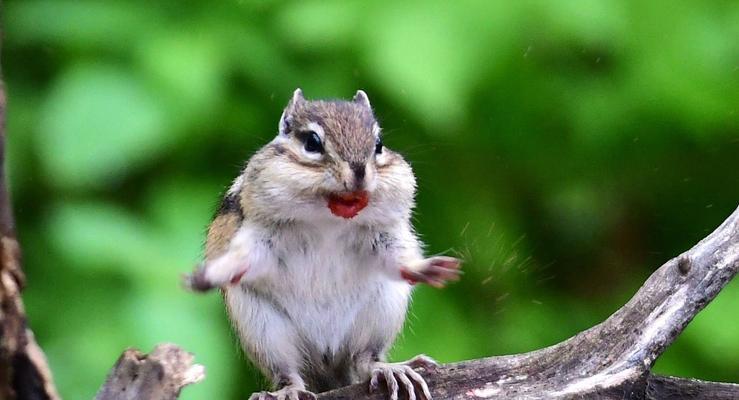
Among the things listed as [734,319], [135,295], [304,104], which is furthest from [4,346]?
[734,319]

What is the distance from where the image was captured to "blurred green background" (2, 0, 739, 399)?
2.55 m

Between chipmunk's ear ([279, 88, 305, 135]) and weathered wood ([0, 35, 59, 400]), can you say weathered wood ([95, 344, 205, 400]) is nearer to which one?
weathered wood ([0, 35, 59, 400])

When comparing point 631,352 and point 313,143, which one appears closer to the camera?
point 631,352

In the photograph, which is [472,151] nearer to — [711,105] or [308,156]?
[711,105]

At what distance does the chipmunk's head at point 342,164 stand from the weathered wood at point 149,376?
1.41ft

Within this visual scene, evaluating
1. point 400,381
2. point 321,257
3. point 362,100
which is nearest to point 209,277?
point 321,257

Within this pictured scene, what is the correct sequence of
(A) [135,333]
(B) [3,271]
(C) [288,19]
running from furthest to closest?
(C) [288,19]
(A) [135,333]
(B) [3,271]

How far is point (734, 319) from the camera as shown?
2.80 meters

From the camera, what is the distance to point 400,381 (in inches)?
78.8

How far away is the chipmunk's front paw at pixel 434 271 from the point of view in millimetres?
2021

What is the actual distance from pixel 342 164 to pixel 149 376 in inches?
19.2

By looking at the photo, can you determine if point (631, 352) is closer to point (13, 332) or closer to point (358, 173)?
point (358, 173)

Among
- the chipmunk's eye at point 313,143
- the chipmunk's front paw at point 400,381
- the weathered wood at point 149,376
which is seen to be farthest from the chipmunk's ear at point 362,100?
the weathered wood at point 149,376

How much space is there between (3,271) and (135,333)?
100cm
